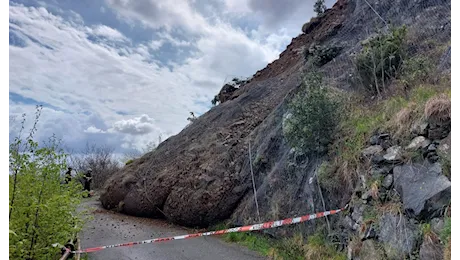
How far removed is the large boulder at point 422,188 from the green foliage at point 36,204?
13.0ft

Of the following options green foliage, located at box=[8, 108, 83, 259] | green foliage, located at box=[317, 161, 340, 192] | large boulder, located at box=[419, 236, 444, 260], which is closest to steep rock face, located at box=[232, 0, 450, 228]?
green foliage, located at box=[317, 161, 340, 192]

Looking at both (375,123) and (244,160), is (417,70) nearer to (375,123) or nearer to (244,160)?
(375,123)

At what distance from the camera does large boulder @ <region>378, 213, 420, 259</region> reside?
3.77 metres

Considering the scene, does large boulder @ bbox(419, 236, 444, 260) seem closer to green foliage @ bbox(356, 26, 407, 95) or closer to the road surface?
the road surface

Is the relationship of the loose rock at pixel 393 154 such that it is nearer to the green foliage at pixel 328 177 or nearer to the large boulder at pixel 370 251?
the green foliage at pixel 328 177

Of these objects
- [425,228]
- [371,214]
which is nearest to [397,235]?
[425,228]

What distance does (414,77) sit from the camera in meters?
5.97

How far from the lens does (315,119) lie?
6.01 meters

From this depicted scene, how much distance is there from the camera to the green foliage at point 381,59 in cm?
681

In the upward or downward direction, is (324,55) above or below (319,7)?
below

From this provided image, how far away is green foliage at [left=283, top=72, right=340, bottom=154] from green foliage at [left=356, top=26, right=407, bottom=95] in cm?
124

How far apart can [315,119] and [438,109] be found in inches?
82.1

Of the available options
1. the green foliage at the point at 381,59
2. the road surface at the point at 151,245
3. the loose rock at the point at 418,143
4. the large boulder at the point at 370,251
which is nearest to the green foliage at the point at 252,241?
the road surface at the point at 151,245

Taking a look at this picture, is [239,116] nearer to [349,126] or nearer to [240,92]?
[240,92]
